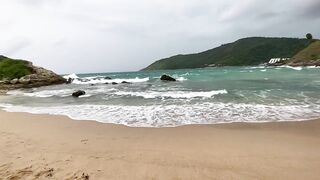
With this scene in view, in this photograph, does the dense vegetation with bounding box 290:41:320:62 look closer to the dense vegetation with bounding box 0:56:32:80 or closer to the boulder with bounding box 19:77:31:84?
the dense vegetation with bounding box 0:56:32:80

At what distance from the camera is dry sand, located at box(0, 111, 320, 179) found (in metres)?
6.03

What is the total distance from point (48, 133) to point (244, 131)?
6518mm

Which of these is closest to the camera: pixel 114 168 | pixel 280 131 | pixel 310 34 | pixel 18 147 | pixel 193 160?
pixel 114 168

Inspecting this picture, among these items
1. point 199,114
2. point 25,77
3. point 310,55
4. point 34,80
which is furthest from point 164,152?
point 310,55

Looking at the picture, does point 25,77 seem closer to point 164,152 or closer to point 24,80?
point 24,80

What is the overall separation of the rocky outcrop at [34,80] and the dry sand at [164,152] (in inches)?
1465

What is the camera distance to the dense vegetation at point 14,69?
51.8 meters

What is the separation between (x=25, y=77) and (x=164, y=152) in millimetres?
47389

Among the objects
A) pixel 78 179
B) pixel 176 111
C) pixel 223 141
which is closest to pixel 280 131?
pixel 223 141

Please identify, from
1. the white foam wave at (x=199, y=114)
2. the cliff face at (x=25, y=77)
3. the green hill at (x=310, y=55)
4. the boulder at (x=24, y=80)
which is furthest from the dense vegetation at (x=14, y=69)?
the green hill at (x=310, y=55)

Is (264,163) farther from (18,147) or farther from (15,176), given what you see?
(18,147)

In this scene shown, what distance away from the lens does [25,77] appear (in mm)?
49406

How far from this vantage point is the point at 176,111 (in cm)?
1454

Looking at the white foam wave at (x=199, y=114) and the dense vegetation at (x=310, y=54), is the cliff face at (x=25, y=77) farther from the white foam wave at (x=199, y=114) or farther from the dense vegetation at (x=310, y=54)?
the dense vegetation at (x=310, y=54)
